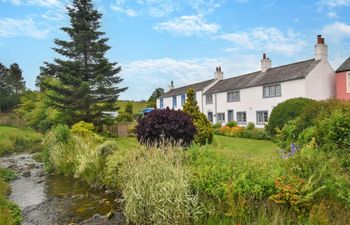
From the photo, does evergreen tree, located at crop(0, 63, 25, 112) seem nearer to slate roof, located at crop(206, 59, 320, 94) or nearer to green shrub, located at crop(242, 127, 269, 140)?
slate roof, located at crop(206, 59, 320, 94)

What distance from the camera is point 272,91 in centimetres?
2803

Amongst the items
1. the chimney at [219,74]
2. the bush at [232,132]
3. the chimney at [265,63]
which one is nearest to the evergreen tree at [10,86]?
the chimney at [219,74]

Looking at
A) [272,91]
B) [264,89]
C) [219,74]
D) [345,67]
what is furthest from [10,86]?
[345,67]

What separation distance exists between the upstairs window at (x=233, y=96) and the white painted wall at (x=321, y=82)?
8951mm

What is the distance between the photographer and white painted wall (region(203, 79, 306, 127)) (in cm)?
2534

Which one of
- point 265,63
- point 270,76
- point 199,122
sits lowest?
point 199,122

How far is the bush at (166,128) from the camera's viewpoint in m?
11.6

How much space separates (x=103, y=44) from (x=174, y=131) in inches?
663

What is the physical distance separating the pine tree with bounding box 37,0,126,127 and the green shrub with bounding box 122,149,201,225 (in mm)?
18523

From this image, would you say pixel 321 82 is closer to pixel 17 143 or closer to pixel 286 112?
pixel 286 112

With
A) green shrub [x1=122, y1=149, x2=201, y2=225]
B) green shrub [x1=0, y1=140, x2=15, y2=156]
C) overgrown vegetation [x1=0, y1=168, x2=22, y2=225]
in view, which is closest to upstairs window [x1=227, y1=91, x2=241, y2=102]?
green shrub [x1=0, y1=140, x2=15, y2=156]

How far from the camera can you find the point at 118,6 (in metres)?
11.8

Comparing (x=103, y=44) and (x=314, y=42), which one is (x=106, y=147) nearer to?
(x=103, y=44)

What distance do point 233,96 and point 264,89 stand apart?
5202mm
